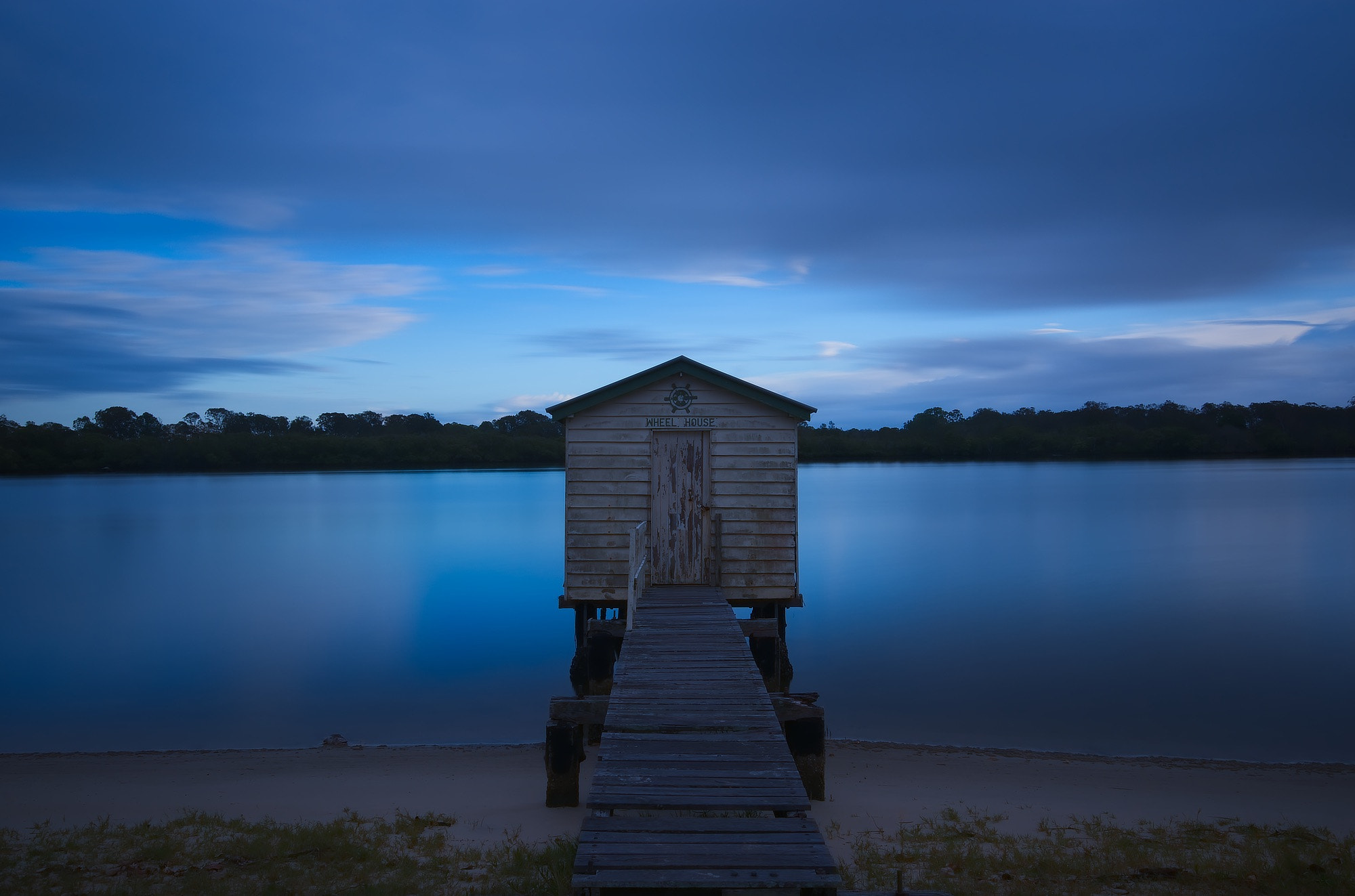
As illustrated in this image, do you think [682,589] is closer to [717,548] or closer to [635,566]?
[717,548]

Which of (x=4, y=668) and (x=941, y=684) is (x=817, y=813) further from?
(x=4, y=668)

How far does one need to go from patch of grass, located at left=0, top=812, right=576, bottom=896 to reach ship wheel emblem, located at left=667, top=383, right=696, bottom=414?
17.7 feet

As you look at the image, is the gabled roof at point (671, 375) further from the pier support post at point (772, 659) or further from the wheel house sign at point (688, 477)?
the pier support post at point (772, 659)

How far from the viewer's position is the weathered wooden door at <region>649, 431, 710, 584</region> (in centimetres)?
1078

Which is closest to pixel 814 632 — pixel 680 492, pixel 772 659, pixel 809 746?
pixel 772 659

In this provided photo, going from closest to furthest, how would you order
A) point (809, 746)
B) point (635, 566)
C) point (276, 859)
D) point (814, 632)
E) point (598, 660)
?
point (276, 859), point (809, 746), point (635, 566), point (598, 660), point (814, 632)

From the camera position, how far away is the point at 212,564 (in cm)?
3128

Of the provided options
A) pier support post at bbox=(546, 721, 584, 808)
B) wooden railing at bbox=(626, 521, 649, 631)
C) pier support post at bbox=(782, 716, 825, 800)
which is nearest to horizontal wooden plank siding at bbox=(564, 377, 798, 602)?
wooden railing at bbox=(626, 521, 649, 631)

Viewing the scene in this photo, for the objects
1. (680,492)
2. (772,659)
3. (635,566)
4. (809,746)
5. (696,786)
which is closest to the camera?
(696,786)

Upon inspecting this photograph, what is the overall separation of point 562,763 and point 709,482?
410cm

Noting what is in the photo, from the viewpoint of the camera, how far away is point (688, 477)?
10.8 m

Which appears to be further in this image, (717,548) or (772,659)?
(772,659)

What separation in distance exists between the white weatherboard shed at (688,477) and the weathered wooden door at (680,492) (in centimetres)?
1

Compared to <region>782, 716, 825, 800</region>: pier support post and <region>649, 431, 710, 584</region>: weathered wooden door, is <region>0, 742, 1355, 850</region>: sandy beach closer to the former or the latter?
<region>782, 716, 825, 800</region>: pier support post
